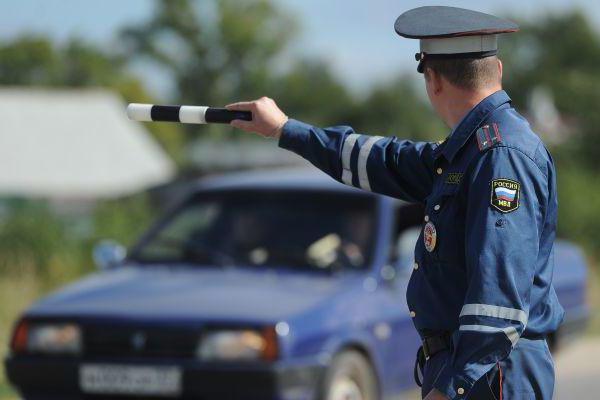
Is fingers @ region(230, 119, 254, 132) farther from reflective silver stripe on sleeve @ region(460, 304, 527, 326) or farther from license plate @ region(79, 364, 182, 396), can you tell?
license plate @ region(79, 364, 182, 396)

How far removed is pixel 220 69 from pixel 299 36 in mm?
6429

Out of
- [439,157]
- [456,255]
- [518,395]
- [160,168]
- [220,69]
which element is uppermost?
[220,69]

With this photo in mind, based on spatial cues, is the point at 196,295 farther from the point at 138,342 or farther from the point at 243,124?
the point at 243,124

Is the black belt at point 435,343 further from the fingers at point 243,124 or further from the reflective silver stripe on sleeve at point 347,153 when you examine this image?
the fingers at point 243,124

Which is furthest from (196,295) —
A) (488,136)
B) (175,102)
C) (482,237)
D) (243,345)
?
(175,102)

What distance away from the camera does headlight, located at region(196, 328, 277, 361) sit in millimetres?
6629

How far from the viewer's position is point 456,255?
347 centimetres

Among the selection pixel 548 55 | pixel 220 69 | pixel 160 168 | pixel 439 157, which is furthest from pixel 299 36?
pixel 439 157

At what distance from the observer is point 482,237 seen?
329 cm

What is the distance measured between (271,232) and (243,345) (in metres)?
1.43

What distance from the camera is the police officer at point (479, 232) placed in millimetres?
3279

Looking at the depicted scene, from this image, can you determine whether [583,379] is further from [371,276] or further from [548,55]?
[548,55]

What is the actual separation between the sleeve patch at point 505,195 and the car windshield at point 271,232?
4.35 metres

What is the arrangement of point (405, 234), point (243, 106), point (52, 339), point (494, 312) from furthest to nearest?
1. point (405, 234)
2. point (52, 339)
3. point (243, 106)
4. point (494, 312)
